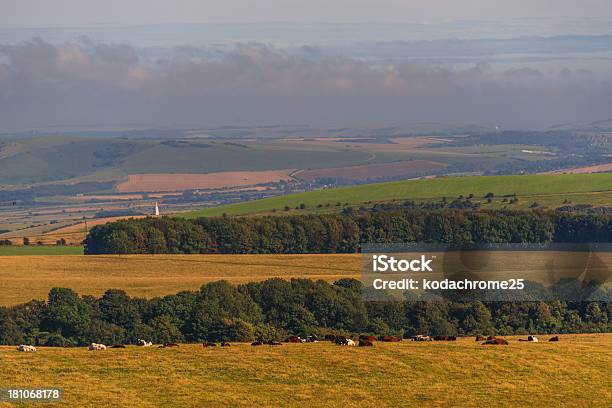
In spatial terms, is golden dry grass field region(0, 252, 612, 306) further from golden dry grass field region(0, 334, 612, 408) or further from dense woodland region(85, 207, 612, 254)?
golden dry grass field region(0, 334, 612, 408)

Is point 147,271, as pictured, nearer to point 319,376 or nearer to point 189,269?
point 189,269

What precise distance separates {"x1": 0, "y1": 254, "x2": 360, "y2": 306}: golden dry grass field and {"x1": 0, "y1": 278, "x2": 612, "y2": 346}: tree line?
7432 millimetres

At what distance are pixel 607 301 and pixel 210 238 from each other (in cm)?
5744

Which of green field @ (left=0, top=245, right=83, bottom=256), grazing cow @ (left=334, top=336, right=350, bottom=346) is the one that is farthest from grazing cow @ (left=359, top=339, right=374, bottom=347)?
green field @ (left=0, top=245, right=83, bottom=256)

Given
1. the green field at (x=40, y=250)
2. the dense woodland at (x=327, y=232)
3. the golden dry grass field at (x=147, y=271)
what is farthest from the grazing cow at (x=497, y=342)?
the green field at (x=40, y=250)

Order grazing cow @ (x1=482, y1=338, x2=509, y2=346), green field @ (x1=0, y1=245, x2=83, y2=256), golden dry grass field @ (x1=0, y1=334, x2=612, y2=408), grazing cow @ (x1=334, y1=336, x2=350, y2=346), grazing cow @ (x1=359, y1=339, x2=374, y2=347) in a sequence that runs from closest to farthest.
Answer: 1. golden dry grass field @ (x1=0, y1=334, x2=612, y2=408)
2. grazing cow @ (x1=359, y1=339, x2=374, y2=347)
3. grazing cow @ (x1=334, y1=336, x2=350, y2=346)
4. grazing cow @ (x1=482, y1=338, x2=509, y2=346)
5. green field @ (x1=0, y1=245, x2=83, y2=256)

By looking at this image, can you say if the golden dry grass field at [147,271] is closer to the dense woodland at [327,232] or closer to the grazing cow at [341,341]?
the dense woodland at [327,232]

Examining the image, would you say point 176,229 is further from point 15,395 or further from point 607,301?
point 15,395

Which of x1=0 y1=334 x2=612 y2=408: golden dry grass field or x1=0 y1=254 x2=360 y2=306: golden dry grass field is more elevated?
x1=0 y1=254 x2=360 y2=306: golden dry grass field

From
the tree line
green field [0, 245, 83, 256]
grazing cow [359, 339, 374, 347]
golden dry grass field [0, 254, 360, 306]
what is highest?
green field [0, 245, 83, 256]

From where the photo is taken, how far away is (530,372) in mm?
56750

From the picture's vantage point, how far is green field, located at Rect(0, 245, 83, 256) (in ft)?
467

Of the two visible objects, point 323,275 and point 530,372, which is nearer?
point 530,372

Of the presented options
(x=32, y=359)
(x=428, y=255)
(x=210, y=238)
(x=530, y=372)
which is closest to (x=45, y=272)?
(x=210, y=238)
